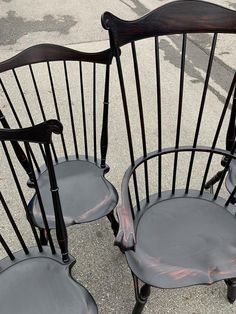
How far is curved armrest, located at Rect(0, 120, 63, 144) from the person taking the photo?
0.73 meters

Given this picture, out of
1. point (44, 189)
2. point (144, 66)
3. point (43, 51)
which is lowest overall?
point (144, 66)

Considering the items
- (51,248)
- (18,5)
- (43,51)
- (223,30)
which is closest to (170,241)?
(51,248)

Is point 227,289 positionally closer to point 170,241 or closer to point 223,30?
point 170,241

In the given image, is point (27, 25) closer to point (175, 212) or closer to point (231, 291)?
point (175, 212)

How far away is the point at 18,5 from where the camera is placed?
170 inches

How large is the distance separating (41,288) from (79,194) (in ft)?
1.33

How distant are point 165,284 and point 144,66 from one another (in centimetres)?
238

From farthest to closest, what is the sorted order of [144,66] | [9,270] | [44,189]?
1. [144,66]
2. [44,189]
3. [9,270]

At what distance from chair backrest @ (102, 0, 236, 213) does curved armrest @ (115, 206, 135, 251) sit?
82 mm

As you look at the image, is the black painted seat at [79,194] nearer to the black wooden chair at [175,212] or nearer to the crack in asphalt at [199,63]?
the black wooden chair at [175,212]

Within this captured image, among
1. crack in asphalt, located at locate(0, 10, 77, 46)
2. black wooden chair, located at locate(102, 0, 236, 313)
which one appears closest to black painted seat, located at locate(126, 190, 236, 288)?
black wooden chair, located at locate(102, 0, 236, 313)

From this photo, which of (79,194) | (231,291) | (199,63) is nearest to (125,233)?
(79,194)

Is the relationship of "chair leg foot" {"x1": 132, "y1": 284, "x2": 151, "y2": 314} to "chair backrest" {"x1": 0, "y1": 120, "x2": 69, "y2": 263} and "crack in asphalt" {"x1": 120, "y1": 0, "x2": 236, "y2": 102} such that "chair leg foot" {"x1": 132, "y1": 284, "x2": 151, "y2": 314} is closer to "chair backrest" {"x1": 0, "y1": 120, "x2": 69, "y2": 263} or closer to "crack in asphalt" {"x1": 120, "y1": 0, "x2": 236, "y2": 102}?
"chair backrest" {"x1": 0, "y1": 120, "x2": 69, "y2": 263}

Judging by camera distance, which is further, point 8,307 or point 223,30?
point 223,30
